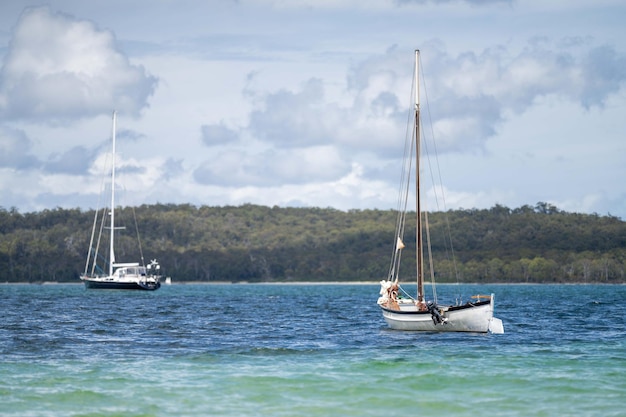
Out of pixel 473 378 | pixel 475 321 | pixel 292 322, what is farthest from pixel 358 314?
pixel 473 378

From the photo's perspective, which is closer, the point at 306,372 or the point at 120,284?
the point at 306,372

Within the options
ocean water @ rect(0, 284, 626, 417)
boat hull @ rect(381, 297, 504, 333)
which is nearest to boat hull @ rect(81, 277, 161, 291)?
ocean water @ rect(0, 284, 626, 417)

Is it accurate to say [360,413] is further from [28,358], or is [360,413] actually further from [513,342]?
[513,342]

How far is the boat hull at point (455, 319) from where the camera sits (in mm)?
52000

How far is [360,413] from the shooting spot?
2933 centimetres

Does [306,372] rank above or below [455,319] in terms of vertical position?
below

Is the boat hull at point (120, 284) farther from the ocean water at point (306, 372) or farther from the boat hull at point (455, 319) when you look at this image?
the boat hull at point (455, 319)

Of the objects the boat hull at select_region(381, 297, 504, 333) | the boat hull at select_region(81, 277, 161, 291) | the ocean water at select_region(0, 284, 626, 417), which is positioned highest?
the boat hull at select_region(81, 277, 161, 291)

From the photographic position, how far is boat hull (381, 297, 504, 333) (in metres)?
52.0

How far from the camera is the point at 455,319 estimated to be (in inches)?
2058

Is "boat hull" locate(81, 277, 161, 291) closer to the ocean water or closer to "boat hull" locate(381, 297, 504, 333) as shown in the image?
the ocean water

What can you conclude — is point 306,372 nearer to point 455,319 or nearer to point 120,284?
point 455,319

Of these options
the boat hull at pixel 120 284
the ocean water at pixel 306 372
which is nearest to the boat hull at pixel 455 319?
the ocean water at pixel 306 372

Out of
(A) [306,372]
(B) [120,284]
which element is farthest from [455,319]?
(B) [120,284]
